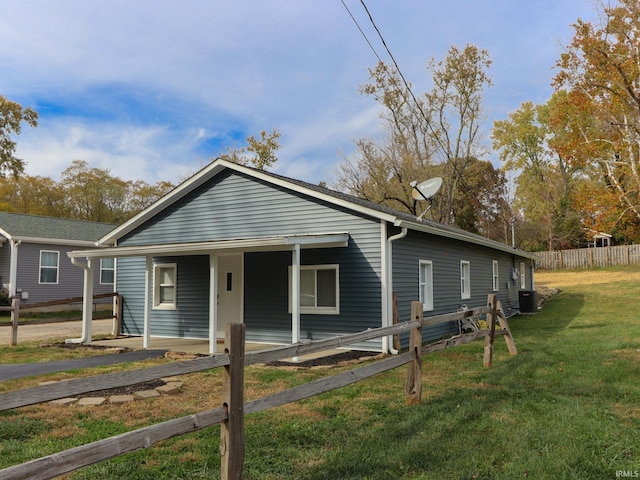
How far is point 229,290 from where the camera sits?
12.5 metres

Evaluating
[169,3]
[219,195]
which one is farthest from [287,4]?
[219,195]

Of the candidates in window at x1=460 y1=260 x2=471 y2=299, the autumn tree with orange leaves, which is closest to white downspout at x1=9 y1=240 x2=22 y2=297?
window at x1=460 y1=260 x2=471 y2=299

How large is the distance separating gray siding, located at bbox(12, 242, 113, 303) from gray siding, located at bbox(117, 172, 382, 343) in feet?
25.9

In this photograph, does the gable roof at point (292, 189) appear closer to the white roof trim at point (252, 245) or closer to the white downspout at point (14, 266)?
the white roof trim at point (252, 245)

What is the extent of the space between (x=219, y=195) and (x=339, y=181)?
20.6 metres

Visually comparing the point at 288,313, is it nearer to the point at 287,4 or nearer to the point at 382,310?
the point at 382,310

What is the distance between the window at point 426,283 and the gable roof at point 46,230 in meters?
14.9

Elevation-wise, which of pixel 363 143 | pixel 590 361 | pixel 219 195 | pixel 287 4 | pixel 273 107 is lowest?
pixel 590 361

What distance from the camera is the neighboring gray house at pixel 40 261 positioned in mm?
19125

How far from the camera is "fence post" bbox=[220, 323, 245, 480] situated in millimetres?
3223

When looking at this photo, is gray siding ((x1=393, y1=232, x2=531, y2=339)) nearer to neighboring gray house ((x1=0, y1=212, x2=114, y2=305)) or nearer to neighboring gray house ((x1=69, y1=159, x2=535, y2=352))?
neighboring gray house ((x1=69, y1=159, x2=535, y2=352))

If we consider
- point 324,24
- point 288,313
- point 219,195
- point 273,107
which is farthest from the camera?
point 273,107

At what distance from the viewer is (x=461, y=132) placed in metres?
30.0

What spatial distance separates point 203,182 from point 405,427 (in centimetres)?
967
